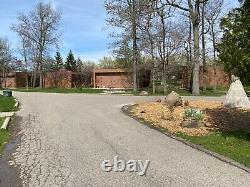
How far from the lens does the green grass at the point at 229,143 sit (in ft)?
31.7

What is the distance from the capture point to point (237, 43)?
35.2 ft

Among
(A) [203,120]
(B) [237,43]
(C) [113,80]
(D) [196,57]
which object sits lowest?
(A) [203,120]

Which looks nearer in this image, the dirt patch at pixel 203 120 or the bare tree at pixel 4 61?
the dirt patch at pixel 203 120

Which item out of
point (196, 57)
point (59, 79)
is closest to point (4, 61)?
point (59, 79)

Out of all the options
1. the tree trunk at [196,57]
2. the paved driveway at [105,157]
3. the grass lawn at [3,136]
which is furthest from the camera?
the tree trunk at [196,57]

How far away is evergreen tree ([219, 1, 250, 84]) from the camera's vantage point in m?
10.5

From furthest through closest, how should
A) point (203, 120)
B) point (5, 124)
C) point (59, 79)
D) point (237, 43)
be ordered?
point (59, 79)
point (203, 120)
point (5, 124)
point (237, 43)

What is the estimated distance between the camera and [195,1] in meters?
32.2

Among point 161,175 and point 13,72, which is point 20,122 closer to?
point 161,175

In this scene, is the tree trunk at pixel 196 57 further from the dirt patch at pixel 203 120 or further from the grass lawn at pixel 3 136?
the grass lawn at pixel 3 136

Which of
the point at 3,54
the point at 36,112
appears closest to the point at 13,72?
the point at 3,54

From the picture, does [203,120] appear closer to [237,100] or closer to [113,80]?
[237,100]

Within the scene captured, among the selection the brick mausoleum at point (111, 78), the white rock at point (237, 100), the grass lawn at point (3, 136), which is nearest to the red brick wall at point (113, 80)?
the brick mausoleum at point (111, 78)

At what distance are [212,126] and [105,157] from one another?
599 centimetres
